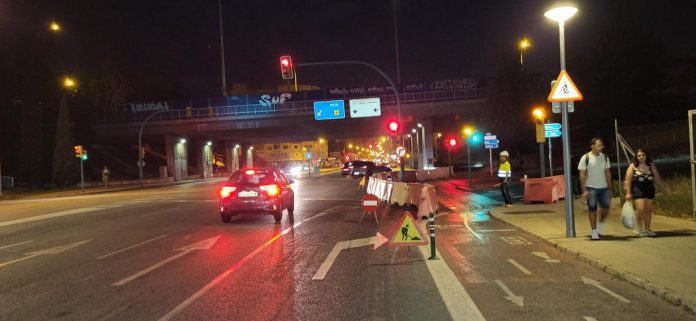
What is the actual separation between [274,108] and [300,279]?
50.1m

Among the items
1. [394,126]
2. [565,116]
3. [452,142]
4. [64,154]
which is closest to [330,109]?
[452,142]

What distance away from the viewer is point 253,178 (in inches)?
632

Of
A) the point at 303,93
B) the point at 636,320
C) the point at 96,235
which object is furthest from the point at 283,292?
the point at 303,93

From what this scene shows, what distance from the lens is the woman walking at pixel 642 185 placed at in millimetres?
10172

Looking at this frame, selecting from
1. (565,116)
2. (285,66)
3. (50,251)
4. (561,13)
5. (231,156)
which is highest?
(285,66)

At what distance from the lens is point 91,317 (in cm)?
638

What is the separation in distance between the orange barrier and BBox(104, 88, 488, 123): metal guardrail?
3383 cm

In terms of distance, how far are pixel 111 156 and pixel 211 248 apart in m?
70.0

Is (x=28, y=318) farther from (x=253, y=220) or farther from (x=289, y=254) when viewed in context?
(x=253, y=220)

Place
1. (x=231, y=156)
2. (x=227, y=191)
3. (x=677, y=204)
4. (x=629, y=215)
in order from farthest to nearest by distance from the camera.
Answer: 1. (x=231, y=156)
2. (x=227, y=191)
3. (x=677, y=204)
4. (x=629, y=215)

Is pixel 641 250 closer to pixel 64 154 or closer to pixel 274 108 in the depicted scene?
pixel 274 108

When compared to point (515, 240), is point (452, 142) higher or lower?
higher

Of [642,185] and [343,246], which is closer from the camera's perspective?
[642,185]

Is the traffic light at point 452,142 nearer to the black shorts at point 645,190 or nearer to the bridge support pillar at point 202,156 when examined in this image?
the black shorts at point 645,190
